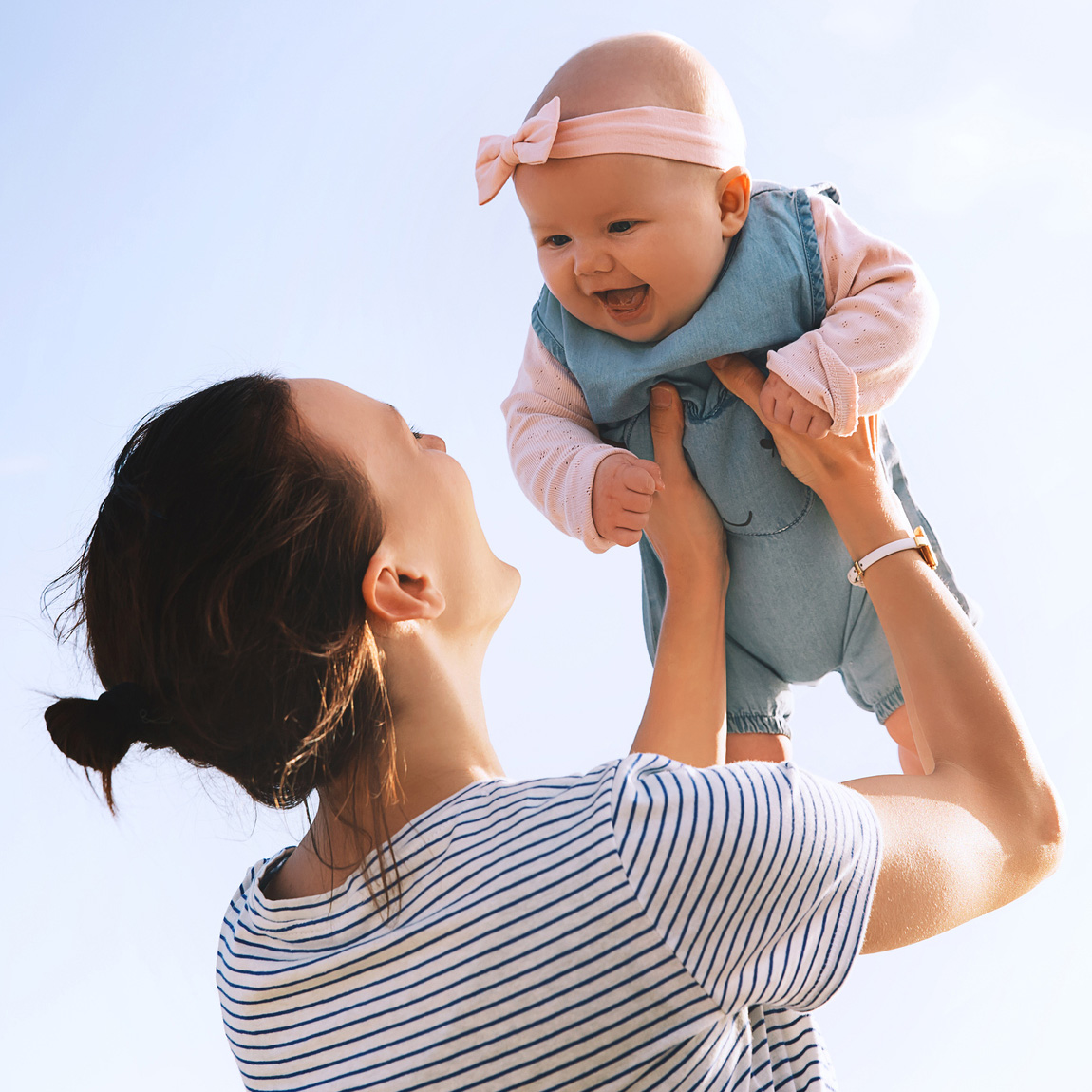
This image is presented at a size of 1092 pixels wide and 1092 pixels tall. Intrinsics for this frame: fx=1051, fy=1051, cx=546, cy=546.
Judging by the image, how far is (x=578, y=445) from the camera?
5.01 ft

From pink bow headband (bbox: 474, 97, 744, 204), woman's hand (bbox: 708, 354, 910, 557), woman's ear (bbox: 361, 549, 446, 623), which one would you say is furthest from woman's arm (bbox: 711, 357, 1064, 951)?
woman's ear (bbox: 361, 549, 446, 623)

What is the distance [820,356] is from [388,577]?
65cm

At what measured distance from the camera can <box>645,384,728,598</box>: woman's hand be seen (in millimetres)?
1559

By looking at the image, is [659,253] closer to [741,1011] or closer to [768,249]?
[768,249]

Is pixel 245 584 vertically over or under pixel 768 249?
under

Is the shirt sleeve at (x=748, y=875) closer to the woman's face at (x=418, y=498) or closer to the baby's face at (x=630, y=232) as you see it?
the woman's face at (x=418, y=498)

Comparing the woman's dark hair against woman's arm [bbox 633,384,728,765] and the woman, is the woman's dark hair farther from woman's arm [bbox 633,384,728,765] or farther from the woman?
woman's arm [bbox 633,384,728,765]

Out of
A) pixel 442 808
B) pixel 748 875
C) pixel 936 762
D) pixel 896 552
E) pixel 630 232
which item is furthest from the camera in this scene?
pixel 630 232

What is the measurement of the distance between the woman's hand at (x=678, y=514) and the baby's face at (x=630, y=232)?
0.13 m

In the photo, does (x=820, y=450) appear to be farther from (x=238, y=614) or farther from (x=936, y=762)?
(x=238, y=614)

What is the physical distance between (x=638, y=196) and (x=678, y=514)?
1.49 feet

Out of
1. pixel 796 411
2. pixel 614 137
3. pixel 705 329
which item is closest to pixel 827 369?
pixel 796 411

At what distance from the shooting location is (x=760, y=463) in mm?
1545

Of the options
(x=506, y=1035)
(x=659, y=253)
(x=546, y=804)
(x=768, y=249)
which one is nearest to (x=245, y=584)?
(x=546, y=804)
